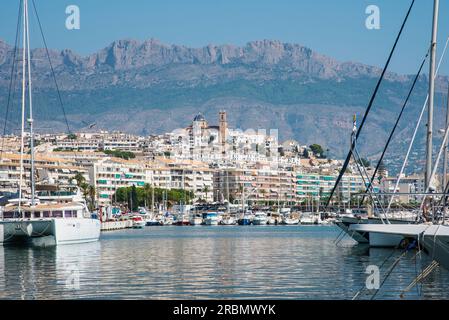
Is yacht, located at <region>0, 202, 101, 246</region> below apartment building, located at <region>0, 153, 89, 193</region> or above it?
below

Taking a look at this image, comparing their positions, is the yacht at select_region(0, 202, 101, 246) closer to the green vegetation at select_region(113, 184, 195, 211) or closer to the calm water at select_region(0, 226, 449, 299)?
the calm water at select_region(0, 226, 449, 299)

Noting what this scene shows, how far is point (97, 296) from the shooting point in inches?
1032

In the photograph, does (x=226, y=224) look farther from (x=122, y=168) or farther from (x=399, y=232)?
(x=399, y=232)

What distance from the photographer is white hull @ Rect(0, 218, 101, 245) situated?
51.1 metres

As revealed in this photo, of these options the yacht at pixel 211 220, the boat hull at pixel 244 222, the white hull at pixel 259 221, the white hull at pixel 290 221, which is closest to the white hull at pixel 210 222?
the yacht at pixel 211 220

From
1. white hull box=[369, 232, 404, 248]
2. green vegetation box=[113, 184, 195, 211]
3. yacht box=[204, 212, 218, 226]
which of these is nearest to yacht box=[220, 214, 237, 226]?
yacht box=[204, 212, 218, 226]

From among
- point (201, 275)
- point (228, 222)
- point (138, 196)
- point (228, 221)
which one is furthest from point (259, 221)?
point (201, 275)

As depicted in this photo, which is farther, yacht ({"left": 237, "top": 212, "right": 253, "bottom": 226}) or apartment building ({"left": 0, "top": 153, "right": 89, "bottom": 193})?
apartment building ({"left": 0, "top": 153, "right": 89, "bottom": 193})

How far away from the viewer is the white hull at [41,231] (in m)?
51.1

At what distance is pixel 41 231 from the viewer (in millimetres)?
51219

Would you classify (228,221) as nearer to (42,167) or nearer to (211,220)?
(211,220)

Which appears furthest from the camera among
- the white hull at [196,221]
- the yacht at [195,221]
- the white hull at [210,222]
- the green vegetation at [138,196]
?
the green vegetation at [138,196]

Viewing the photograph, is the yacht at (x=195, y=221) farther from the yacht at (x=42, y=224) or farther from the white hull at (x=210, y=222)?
the yacht at (x=42, y=224)
